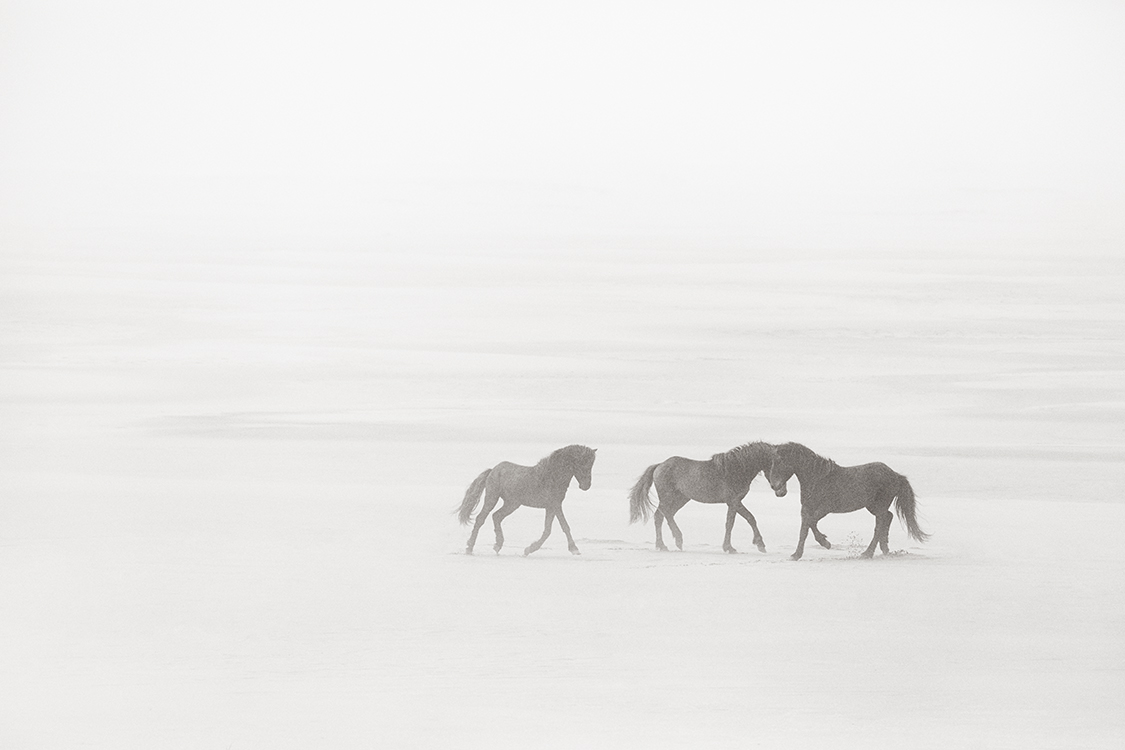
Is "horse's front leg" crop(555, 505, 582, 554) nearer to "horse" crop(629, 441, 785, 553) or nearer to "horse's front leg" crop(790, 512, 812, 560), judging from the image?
"horse" crop(629, 441, 785, 553)

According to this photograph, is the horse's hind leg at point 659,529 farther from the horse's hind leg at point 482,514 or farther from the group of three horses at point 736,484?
the horse's hind leg at point 482,514

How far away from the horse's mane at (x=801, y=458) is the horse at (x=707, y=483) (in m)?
0.13

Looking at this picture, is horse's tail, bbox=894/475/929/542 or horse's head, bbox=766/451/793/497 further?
horse's tail, bbox=894/475/929/542

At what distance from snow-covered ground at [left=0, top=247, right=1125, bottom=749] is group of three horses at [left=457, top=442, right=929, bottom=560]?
0.27 metres

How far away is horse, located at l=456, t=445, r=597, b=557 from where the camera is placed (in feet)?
24.9

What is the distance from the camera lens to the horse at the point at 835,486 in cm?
761

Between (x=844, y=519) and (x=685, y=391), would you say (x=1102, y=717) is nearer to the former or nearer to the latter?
(x=844, y=519)

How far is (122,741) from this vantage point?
607 centimetres

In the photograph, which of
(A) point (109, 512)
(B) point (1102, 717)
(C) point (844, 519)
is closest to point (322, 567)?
(A) point (109, 512)

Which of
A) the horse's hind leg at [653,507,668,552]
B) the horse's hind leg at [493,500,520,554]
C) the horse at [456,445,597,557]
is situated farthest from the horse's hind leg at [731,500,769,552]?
the horse's hind leg at [493,500,520,554]

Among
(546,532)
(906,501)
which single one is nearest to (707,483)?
(546,532)

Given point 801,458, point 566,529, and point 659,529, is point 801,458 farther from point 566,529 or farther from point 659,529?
point 566,529

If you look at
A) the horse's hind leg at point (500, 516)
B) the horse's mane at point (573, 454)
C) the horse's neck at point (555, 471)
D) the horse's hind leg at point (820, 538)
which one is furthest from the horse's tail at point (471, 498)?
the horse's hind leg at point (820, 538)

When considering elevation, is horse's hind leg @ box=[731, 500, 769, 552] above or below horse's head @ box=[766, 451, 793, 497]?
below
